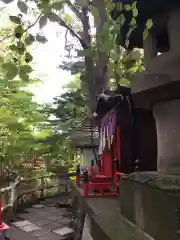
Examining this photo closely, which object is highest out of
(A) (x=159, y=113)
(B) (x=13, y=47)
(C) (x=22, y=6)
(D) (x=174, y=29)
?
(D) (x=174, y=29)

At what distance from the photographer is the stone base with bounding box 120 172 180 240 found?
2979mm

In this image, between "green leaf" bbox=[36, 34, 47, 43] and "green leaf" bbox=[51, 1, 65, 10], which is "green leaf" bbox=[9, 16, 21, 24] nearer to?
"green leaf" bbox=[36, 34, 47, 43]

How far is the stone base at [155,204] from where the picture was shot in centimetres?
298

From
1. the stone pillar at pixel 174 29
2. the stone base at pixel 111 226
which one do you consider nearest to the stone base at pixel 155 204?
the stone base at pixel 111 226

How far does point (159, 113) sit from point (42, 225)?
7852 millimetres

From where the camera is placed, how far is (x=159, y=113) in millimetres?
4184

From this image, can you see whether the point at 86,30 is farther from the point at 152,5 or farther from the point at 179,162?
the point at 179,162

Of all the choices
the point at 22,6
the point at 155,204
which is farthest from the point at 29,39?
the point at 155,204

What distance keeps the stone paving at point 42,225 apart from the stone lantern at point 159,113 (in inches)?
203

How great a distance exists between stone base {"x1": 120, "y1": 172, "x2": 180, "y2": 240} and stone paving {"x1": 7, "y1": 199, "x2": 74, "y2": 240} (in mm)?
5136

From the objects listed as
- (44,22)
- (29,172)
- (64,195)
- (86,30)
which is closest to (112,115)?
(86,30)

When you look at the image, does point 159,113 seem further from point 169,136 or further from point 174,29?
point 174,29

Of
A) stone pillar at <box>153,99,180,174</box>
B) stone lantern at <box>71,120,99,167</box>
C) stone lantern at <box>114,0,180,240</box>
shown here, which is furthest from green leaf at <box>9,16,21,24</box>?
stone lantern at <box>71,120,99,167</box>

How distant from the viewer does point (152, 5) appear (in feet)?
13.3
